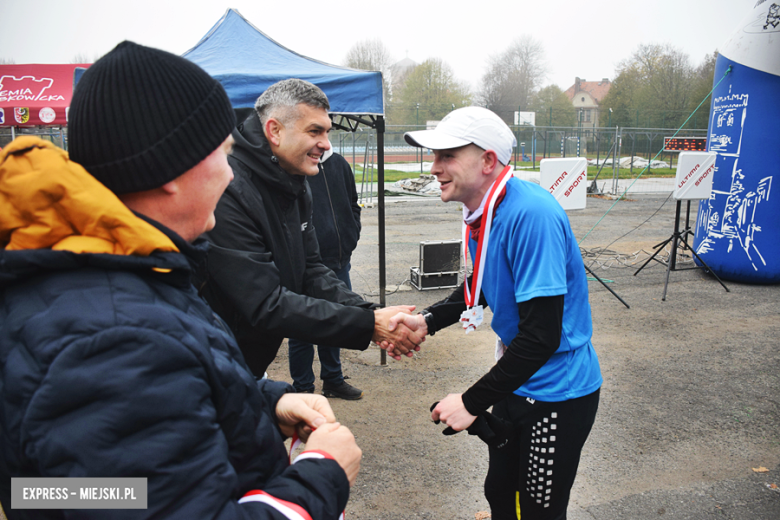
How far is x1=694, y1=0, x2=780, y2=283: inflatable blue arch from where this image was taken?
721 centimetres

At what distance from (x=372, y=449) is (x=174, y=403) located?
3092 mm

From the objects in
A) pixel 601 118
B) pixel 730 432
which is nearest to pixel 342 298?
pixel 730 432

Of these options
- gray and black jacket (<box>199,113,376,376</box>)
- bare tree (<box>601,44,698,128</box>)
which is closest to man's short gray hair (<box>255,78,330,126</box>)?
gray and black jacket (<box>199,113,376,376</box>)

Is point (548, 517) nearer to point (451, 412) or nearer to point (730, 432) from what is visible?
point (451, 412)

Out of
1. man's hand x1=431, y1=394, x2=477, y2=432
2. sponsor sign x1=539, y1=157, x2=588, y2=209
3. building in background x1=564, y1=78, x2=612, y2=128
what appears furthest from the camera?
building in background x1=564, y1=78, x2=612, y2=128

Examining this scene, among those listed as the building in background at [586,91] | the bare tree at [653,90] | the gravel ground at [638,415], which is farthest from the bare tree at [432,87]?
the gravel ground at [638,415]

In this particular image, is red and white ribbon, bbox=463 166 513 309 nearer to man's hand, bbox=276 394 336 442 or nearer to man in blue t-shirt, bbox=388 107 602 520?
man in blue t-shirt, bbox=388 107 602 520

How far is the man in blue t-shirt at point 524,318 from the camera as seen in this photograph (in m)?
1.83

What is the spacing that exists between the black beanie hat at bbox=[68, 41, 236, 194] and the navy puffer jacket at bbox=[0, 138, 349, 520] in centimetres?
8

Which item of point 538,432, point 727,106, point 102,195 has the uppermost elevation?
point 727,106

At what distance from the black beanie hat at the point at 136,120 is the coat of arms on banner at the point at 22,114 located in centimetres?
1488

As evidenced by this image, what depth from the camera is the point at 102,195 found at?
89cm

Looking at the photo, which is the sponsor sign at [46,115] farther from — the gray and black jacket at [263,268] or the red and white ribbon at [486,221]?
the red and white ribbon at [486,221]

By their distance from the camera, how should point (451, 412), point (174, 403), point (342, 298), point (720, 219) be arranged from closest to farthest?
point (174, 403) → point (451, 412) → point (342, 298) → point (720, 219)
